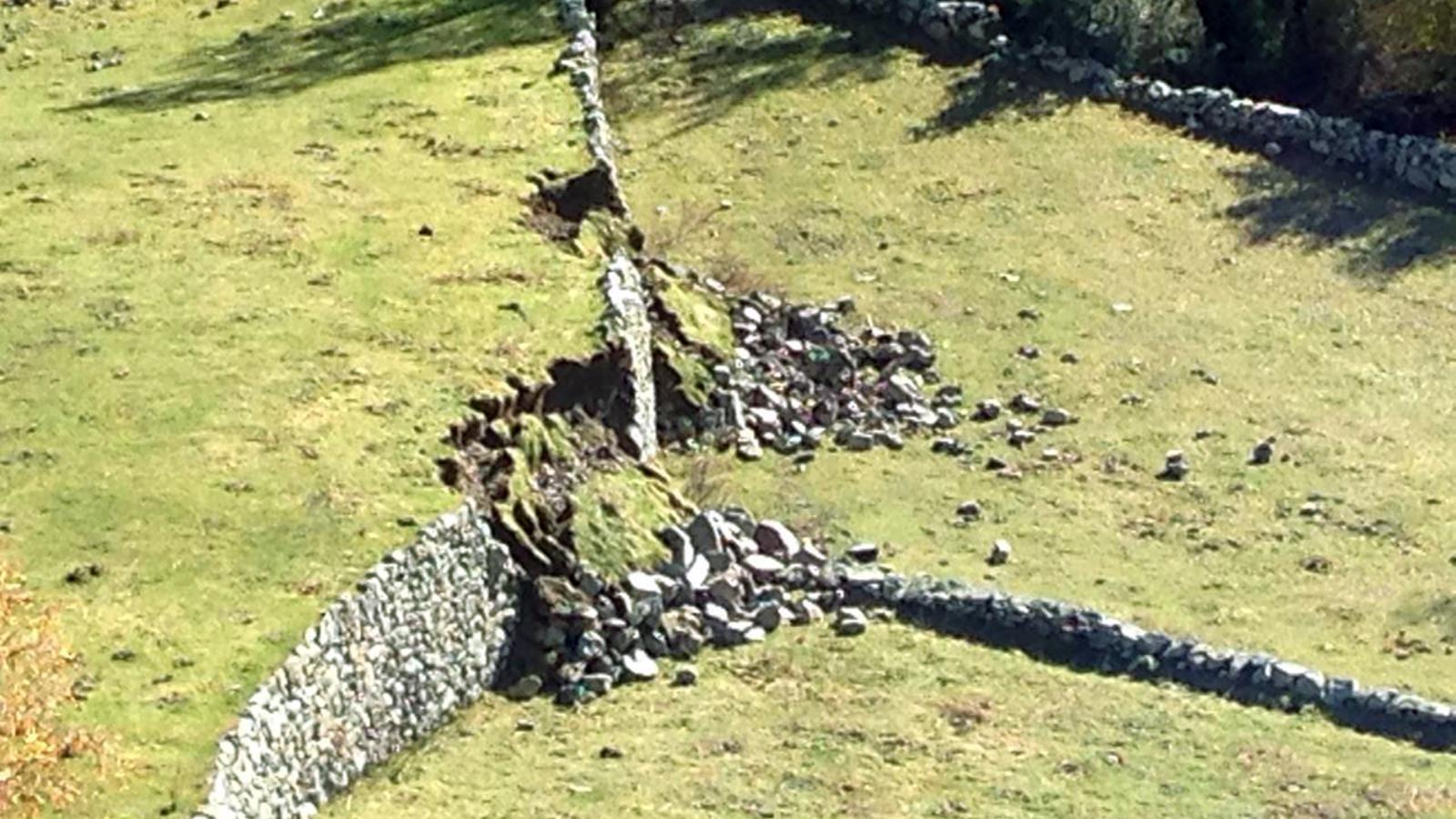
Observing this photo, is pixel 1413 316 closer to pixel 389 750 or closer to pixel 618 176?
pixel 618 176

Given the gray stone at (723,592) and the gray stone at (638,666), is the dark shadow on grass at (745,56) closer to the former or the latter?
the gray stone at (723,592)

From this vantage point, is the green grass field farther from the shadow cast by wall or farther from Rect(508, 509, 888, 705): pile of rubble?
Rect(508, 509, 888, 705): pile of rubble

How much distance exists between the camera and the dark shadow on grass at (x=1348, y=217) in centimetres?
3241

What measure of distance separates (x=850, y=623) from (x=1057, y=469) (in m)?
4.37

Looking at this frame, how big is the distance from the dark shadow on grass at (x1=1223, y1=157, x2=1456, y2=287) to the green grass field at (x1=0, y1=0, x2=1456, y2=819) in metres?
0.07

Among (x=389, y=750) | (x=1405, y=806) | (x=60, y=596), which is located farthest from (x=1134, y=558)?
(x=60, y=596)

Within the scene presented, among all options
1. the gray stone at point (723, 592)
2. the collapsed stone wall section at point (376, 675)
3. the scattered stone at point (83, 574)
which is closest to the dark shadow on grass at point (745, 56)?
the gray stone at point (723, 592)

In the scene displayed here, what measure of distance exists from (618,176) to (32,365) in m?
10.3

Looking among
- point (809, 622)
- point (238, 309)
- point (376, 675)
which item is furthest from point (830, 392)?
point (376, 675)

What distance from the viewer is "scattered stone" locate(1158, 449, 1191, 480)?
1064 inches

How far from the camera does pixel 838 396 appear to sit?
93.2 ft

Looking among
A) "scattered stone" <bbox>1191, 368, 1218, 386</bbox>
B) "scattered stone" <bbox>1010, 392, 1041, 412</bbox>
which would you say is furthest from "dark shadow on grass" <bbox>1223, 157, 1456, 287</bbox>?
"scattered stone" <bbox>1010, 392, 1041, 412</bbox>

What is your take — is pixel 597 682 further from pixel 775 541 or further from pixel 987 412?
pixel 987 412

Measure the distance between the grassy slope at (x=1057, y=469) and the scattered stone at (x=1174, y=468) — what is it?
11cm
